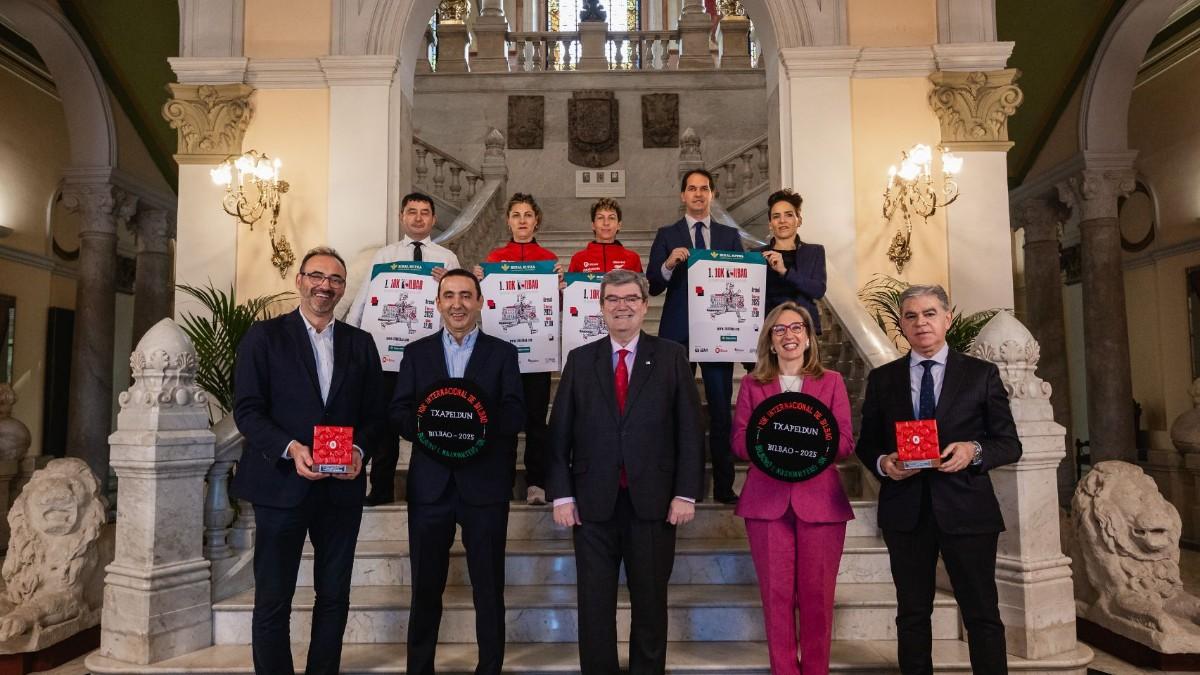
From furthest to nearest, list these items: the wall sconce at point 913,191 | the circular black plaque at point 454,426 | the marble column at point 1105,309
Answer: the marble column at point 1105,309 → the wall sconce at point 913,191 → the circular black plaque at point 454,426

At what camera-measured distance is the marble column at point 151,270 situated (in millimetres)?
11312

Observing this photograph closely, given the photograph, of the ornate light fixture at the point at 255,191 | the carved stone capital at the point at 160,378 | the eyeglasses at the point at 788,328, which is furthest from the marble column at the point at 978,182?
the carved stone capital at the point at 160,378

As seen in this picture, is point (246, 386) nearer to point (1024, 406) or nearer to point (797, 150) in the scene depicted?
point (1024, 406)

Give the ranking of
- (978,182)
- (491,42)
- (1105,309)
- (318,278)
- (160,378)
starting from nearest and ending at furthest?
(318,278) < (160,378) < (978,182) < (1105,309) < (491,42)

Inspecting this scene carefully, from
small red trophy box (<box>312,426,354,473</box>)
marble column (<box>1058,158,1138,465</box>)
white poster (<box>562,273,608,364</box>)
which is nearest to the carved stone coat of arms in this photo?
marble column (<box>1058,158,1138,465</box>)

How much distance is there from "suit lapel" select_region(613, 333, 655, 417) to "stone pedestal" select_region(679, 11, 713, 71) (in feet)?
39.2

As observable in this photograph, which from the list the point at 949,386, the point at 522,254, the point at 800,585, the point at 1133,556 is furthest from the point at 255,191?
the point at 1133,556

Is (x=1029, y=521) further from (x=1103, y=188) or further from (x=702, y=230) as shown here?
(x=1103, y=188)

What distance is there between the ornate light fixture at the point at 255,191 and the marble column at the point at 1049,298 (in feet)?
32.0

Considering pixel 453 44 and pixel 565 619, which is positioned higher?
pixel 453 44

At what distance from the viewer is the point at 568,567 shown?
4.44 meters

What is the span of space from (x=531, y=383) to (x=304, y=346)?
Answer: 1.49 metres

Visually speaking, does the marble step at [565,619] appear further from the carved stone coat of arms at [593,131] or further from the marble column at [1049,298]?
the carved stone coat of arms at [593,131]

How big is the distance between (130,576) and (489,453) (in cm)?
201
